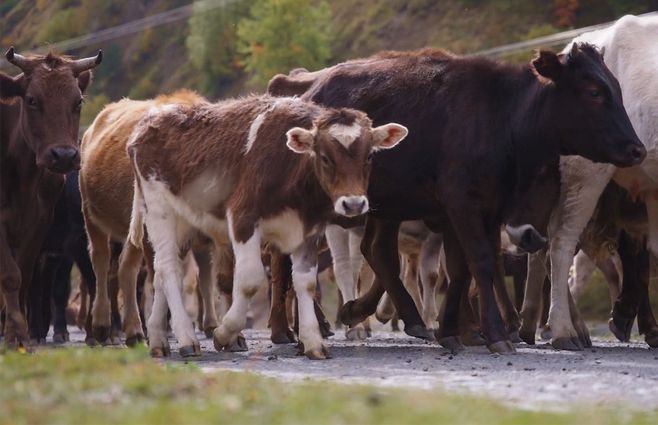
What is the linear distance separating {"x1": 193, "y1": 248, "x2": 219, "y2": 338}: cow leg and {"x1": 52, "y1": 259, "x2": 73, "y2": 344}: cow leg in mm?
1868

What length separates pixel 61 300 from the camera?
21.7 meters

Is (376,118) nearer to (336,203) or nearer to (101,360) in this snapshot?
(336,203)

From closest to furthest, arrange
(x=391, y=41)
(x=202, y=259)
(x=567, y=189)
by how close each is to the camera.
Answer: (x=567, y=189) < (x=202, y=259) < (x=391, y=41)

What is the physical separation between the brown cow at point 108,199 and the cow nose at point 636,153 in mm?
5179

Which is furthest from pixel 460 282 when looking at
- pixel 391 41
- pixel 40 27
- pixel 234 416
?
pixel 391 41

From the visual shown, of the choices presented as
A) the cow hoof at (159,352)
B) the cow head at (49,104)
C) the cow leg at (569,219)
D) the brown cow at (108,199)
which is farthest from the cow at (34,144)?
the cow leg at (569,219)

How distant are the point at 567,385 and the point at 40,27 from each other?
6509cm

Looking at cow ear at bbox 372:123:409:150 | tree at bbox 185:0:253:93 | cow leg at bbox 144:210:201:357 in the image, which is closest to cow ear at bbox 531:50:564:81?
cow ear at bbox 372:123:409:150

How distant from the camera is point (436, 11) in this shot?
84250 mm

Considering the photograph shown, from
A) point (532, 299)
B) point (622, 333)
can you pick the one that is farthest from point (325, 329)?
point (622, 333)

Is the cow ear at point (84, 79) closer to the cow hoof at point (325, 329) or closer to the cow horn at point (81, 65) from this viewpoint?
the cow horn at point (81, 65)

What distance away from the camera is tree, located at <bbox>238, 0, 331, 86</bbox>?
251 ft

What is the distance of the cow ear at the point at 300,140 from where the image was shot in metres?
13.2

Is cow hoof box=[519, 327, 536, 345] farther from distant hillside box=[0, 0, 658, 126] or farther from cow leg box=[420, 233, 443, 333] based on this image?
distant hillside box=[0, 0, 658, 126]
